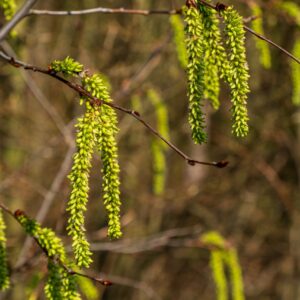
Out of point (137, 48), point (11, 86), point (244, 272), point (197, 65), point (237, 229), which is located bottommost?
point (244, 272)

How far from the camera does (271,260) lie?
1004 centimetres

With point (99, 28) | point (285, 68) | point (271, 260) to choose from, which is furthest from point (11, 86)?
point (271, 260)

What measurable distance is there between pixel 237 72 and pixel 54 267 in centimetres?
80

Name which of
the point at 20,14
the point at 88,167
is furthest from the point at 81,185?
the point at 20,14

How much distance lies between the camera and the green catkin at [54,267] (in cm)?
177

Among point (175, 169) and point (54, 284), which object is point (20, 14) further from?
point (175, 169)

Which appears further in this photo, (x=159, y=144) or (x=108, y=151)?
(x=159, y=144)

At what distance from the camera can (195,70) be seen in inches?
62.7

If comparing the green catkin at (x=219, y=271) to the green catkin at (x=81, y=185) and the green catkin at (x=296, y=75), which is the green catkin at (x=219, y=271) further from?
the green catkin at (x=81, y=185)

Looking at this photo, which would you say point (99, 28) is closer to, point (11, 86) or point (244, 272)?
point (11, 86)

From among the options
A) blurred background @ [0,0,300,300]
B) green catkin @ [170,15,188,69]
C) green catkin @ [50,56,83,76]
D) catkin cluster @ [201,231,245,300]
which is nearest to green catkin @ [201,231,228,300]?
catkin cluster @ [201,231,245,300]

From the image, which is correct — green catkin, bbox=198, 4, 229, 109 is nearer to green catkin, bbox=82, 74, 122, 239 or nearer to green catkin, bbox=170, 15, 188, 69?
green catkin, bbox=82, 74, 122, 239

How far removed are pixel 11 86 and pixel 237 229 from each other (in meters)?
4.16

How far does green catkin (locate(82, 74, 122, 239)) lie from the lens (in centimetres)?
154
